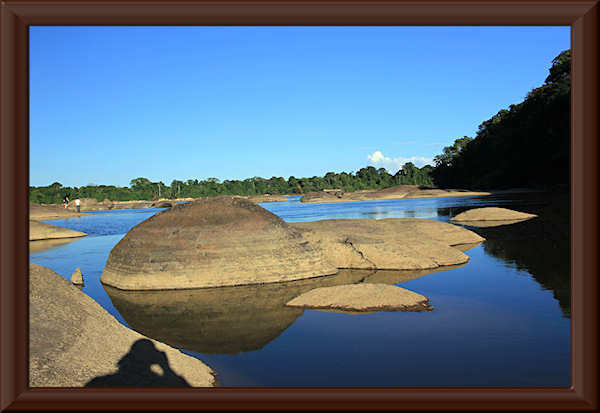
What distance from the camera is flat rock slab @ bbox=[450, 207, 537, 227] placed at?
1818 inches

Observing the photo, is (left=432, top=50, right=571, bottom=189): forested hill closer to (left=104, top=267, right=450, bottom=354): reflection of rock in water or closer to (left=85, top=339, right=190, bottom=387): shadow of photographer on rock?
(left=104, top=267, right=450, bottom=354): reflection of rock in water

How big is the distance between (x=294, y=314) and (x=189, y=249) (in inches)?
242

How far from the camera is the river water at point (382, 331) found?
30.1ft

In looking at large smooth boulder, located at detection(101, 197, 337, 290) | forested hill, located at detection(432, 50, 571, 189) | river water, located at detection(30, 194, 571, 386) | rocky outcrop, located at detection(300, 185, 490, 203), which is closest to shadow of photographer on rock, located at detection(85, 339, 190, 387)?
river water, located at detection(30, 194, 571, 386)

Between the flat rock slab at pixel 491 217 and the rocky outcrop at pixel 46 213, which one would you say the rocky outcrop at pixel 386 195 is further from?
the flat rock slab at pixel 491 217

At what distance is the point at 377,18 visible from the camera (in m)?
3.74

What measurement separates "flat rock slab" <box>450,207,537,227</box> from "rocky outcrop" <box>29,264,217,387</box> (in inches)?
1632

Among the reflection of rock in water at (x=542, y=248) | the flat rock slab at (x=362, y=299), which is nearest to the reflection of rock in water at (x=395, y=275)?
the flat rock slab at (x=362, y=299)

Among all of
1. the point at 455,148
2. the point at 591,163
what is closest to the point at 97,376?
the point at 591,163

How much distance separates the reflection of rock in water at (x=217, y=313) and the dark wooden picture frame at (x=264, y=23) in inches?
314

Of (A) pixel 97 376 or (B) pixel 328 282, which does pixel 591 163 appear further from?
(B) pixel 328 282

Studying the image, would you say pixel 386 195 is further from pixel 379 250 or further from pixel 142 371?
pixel 142 371

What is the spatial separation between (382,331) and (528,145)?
7570 centimetres

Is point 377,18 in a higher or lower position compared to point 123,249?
higher
